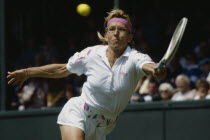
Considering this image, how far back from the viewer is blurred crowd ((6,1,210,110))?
986cm

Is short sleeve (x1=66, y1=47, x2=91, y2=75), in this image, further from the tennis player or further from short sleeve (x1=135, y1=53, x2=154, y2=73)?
short sleeve (x1=135, y1=53, x2=154, y2=73)

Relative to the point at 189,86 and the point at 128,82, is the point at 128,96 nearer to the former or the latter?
the point at 128,82

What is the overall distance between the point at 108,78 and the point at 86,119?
51 centimetres

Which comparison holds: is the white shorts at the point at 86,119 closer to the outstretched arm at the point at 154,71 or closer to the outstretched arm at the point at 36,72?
the outstretched arm at the point at 36,72

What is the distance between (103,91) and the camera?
7.05 meters

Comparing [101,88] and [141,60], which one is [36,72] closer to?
[101,88]

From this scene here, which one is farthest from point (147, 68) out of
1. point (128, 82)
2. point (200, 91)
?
point (200, 91)

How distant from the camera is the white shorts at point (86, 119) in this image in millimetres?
7148

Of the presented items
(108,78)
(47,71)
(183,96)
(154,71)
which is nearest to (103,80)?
(108,78)

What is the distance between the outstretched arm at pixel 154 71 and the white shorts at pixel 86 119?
2.87 feet

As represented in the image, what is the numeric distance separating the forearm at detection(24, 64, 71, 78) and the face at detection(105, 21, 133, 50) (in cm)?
63

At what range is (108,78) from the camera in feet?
23.0

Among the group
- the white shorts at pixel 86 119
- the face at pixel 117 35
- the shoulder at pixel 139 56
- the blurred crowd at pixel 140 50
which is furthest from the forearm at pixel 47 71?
the blurred crowd at pixel 140 50

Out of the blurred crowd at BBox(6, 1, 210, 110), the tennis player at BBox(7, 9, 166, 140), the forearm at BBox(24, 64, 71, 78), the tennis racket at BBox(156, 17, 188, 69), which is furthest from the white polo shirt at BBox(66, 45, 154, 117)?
the blurred crowd at BBox(6, 1, 210, 110)
